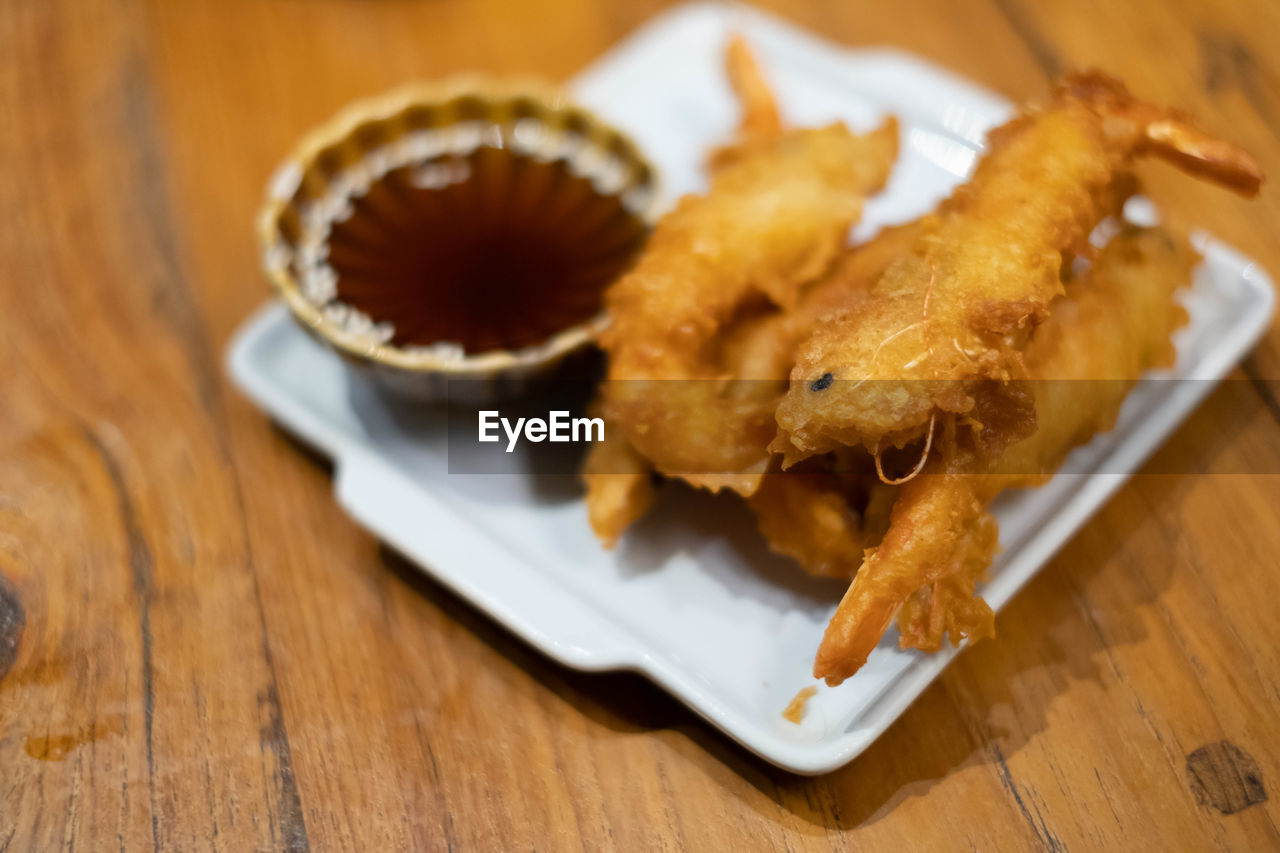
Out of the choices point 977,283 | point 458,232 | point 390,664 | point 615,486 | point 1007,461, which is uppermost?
point 977,283

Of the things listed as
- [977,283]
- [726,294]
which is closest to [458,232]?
[726,294]

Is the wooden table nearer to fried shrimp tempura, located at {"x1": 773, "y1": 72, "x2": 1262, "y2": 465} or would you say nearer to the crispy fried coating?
the crispy fried coating

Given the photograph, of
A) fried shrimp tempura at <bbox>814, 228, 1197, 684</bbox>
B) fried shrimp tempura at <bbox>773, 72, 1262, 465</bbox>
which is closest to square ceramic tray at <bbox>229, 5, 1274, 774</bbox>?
fried shrimp tempura at <bbox>814, 228, 1197, 684</bbox>

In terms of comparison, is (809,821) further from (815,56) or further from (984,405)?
(815,56)

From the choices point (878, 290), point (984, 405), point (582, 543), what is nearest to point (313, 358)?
point (582, 543)

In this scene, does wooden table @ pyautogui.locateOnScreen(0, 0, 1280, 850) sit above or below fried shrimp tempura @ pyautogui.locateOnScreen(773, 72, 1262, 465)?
below

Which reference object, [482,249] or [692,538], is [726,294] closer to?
[692,538]
